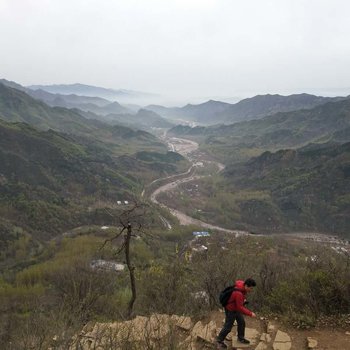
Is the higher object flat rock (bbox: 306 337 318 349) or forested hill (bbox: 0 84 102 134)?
forested hill (bbox: 0 84 102 134)

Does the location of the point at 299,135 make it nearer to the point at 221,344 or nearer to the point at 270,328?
the point at 270,328

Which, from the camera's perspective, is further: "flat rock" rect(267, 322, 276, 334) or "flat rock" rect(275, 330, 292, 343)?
"flat rock" rect(267, 322, 276, 334)

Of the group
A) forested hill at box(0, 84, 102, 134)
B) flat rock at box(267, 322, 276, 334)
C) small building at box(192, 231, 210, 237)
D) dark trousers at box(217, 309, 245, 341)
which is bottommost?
small building at box(192, 231, 210, 237)

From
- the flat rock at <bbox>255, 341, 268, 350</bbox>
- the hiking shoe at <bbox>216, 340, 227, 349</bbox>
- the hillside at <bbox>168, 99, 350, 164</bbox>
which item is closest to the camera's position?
the hiking shoe at <bbox>216, 340, 227, 349</bbox>

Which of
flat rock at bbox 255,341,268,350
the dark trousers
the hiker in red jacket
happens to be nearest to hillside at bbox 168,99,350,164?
flat rock at bbox 255,341,268,350

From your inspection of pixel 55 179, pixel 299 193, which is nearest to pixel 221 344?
pixel 55 179

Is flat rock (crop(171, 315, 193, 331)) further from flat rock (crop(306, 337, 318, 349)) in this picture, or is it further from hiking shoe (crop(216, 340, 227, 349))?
flat rock (crop(306, 337, 318, 349))

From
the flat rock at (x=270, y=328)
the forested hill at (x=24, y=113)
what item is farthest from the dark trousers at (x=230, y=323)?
the forested hill at (x=24, y=113)

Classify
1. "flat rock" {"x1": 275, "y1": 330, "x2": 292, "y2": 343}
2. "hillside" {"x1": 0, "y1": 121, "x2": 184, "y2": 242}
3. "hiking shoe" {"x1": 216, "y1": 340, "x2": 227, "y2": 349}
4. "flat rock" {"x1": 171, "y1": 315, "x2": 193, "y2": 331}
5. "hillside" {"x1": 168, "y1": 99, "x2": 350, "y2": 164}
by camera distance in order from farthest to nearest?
"hillside" {"x1": 168, "y1": 99, "x2": 350, "y2": 164} < "hillside" {"x1": 0, "y1": 121, "x2": 184, "y2": 242} < "flat rock" {"x1": 171, "y1": 315, "x2": 193, "y2": 331} < "flat rock" {"x1": 275, "y1": 330, "x2": 292, "y2": 343} < "hiking shoe" {"x1": 216, "y1": 340, "x2": 227, "y2": 349}

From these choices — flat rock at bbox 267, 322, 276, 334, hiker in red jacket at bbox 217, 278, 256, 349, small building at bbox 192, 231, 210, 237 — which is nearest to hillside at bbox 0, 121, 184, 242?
small building at bbox 192, 231, 210, 237
